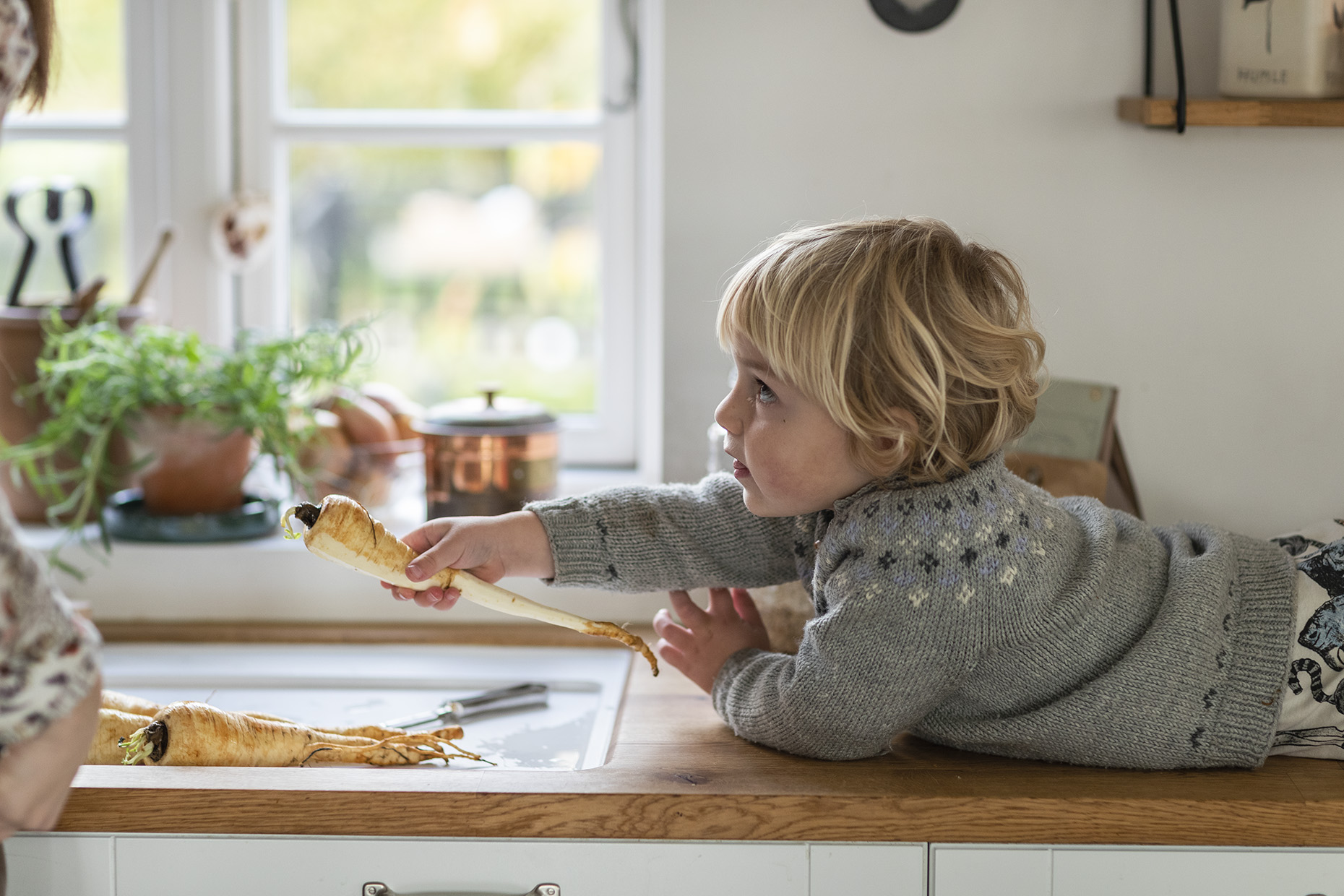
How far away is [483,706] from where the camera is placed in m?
1.21

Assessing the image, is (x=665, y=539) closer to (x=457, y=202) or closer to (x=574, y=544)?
(x=574, y=544)

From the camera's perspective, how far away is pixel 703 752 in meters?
1.02

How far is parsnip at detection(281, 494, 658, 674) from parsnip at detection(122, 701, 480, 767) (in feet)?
0.43

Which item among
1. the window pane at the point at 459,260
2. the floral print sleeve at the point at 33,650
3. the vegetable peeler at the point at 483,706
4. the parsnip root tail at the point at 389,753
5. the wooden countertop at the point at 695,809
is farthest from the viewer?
the window pane at the point at 459,260

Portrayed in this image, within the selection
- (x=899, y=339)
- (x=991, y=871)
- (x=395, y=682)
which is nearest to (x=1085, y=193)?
(x=899, y=339)

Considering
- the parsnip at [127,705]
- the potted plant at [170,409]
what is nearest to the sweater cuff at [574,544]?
the parsnip at [127,705]

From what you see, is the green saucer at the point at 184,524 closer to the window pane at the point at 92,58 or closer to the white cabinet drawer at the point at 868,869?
the window pane at the point at 92,58

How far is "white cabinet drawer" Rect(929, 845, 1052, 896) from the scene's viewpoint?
926 millimetres

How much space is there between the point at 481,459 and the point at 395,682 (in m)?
0.26

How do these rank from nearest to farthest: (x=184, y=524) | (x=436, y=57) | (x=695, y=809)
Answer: (x=695, y=809), (x=184, y=524), (x=436, y=57)

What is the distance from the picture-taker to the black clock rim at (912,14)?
134cm

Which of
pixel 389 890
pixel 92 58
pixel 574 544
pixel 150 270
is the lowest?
pixel 389 890

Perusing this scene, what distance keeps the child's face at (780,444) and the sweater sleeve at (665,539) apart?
98mm

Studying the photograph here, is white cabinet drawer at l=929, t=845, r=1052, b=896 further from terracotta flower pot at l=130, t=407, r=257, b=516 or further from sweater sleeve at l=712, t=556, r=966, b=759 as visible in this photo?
terracotta flower pot at l=130, t=407, r=257, b=516
